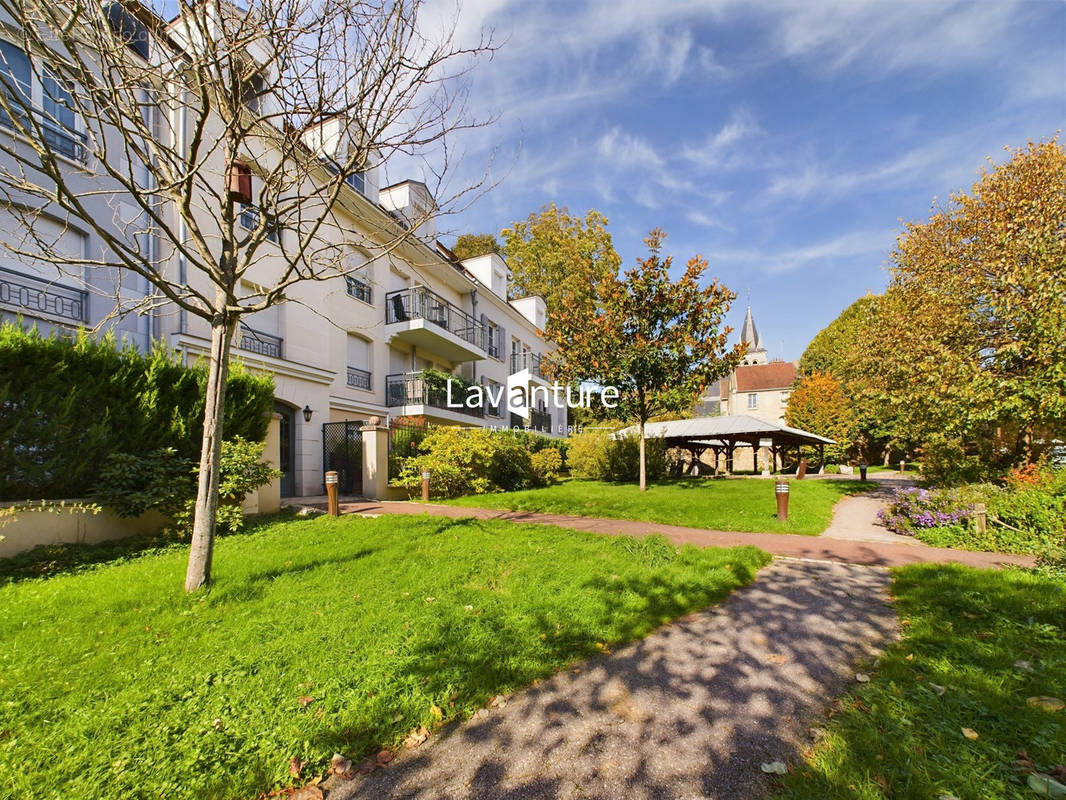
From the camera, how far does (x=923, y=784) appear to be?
2049mm

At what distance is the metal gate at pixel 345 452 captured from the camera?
42.0ft

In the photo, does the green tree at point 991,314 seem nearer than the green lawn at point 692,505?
Yes

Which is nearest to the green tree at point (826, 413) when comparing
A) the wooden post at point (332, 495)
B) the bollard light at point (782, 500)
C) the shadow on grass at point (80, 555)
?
the bollard light at point (782, 500)

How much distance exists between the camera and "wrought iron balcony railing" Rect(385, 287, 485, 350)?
54.9ft

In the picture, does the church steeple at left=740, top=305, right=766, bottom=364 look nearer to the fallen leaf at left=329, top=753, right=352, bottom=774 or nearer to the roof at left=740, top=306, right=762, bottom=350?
the roof at left=740, top=306, right=762, bottom=350

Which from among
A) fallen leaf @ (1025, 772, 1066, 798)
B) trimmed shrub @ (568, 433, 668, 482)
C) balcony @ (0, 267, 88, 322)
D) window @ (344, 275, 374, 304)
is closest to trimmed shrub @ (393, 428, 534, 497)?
trimmed shrub @ (568, 433, 668, 482)

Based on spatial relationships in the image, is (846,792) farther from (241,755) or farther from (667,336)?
(667,336)

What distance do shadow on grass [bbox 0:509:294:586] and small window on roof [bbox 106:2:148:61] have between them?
5344mm

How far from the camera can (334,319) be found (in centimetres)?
1390

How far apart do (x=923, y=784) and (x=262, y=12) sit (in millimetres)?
7039

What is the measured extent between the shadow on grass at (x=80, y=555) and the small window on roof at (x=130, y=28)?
5.34 metres

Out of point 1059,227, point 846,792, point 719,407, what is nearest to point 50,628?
point 846,792

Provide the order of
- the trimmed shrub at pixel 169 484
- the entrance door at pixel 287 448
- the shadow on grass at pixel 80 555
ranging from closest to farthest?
the shadow on grass at pixel 80 555, the trimmed shrub at pixel 169 484, the entrance door at pixel 287 448

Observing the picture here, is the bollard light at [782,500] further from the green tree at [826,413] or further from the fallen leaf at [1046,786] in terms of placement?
the green tree at [826,413]
